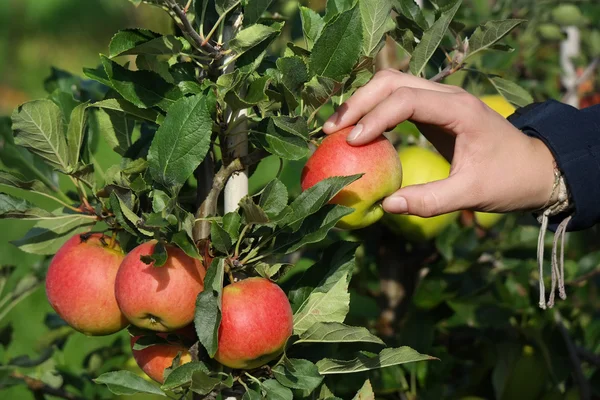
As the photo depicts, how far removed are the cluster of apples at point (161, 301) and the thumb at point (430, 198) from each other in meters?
0.18

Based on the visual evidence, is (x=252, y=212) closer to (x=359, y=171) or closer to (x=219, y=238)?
(x=219, y=238)

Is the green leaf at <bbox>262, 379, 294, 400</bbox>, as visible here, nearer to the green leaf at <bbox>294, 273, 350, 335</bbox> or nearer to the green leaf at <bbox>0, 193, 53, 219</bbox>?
the green leaf at <bbox>294, 273, 350, 335</bbox>

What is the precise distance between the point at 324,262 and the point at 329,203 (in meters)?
0.09

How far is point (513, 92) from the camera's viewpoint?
112 centimetres

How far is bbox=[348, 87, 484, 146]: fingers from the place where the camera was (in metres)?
0.87

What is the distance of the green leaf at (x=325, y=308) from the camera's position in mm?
894

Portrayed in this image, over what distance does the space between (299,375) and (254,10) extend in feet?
1.34

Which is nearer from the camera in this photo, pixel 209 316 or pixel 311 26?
pixel 209 316

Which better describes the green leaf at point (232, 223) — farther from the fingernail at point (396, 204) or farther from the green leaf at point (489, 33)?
the green leaf at point (489, 33)

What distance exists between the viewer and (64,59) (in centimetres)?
825

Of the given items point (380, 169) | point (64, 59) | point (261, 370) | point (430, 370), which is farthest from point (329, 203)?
point (64, 59)

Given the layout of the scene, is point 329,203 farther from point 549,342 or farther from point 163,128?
point 549,342

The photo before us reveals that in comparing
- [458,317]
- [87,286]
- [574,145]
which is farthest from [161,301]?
[458,317]

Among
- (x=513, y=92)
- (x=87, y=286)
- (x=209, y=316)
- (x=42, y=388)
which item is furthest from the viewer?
(x=42, y=388)
